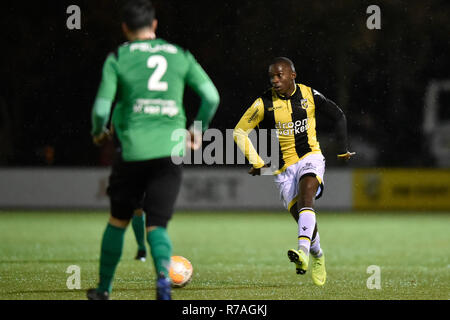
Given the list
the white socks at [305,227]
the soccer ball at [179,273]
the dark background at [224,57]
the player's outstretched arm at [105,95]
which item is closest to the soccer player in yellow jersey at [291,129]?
the white socks at [305,227]

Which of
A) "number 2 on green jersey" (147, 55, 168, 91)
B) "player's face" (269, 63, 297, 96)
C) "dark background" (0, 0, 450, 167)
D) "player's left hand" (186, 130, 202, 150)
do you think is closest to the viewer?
"number 2 on green jersey" (147, 55, 168, 91)

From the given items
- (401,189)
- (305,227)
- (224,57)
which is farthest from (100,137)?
(401,189)

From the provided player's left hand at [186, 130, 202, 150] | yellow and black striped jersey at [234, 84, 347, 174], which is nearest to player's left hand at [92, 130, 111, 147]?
player's left hand at [186, 130, 202, 150]

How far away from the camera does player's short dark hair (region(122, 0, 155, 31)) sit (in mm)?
5878

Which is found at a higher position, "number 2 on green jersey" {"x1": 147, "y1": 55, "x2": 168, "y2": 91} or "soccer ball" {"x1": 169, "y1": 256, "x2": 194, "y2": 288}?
"number 2 on green jersey" {"x1": 147, "y1": 55, "x2": 168, "y2": 91}

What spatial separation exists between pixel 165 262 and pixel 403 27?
20.9 m

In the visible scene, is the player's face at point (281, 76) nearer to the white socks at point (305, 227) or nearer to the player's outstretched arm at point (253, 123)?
the player's outstretched arm at point (253, 123)

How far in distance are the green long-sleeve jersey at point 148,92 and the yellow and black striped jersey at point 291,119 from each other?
2.93m

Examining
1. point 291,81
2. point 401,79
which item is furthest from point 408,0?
point 291,81

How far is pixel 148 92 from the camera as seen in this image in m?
5.90

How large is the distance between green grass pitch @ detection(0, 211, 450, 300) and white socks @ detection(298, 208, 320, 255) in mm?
424

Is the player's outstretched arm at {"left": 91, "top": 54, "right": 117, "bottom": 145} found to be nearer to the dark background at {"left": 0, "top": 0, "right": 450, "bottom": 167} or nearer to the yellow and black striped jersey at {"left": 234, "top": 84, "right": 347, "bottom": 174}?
the yellow and black striped jersey at {"left": 234, "top": 84, "right": 347, "bottom": 174}

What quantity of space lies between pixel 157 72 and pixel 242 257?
6.18 m

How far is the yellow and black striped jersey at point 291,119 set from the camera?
8867 mm
